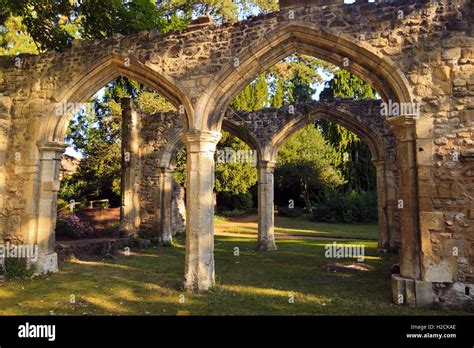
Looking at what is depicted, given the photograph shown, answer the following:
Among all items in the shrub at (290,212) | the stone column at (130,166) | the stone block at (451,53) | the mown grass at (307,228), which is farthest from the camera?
the shrub at (290,212)

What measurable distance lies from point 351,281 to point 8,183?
7413 mm

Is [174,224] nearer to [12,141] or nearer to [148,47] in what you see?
[12,141]

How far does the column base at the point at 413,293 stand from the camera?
16.2ft

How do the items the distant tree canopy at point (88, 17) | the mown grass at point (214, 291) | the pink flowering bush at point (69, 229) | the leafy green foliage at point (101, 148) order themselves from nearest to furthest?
the mown grass at point (214, 291) < the distant tree canopy at point (88, 17) < the pink flowering bush at point (69, 229) < the leafy green foliage at point (101, 148)

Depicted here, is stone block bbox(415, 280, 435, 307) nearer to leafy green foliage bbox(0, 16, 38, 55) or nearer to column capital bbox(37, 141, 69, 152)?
column capital bbox(37, 141, 69, 152)

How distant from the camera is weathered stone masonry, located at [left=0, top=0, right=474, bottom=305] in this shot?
5102 mm

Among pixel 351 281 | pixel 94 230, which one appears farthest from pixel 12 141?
pixel 351 281

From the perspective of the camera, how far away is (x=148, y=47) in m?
6.73

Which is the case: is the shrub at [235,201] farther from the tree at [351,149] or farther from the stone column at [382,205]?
the stone column at [382,205]

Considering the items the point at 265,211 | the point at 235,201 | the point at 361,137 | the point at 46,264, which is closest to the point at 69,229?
the point at 46,264

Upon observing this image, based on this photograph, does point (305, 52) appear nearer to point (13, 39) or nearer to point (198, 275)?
point (198, 275)

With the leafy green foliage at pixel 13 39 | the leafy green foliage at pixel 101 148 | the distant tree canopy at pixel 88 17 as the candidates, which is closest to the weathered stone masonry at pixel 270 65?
the distant tree canopy at pixel 88 17

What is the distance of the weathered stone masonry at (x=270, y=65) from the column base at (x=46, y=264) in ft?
0.10

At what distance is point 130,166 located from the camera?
1290 centimetres
